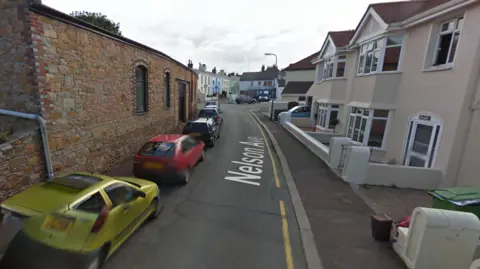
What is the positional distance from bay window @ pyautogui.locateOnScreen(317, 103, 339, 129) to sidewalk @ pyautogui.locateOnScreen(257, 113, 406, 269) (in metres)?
8.19

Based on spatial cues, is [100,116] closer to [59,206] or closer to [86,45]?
[86,45]

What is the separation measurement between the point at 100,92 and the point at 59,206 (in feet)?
17.7

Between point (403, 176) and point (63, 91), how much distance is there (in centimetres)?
1111

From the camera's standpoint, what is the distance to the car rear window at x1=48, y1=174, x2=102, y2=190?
4020 mm

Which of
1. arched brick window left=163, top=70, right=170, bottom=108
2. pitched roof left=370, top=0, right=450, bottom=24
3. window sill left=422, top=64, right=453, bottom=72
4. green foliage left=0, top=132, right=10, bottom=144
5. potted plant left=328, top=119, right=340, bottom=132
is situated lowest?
potted plant left=328, top=119, right=340, bottom=132

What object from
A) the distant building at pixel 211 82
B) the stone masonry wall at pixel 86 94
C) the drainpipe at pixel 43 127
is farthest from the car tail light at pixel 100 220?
the distant building at pixel 211 82

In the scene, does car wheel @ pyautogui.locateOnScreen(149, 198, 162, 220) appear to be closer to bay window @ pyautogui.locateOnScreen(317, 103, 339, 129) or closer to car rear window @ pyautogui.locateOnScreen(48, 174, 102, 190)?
car rear window @ pyautogui.locateOnScreen(48, 174, 102, 190)

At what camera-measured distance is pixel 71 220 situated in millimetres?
3373

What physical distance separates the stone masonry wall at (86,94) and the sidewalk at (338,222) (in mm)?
6915

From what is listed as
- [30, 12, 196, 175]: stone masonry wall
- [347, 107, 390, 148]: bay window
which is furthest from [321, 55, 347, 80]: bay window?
[30, 12, 196, 175]: stone masonry wall

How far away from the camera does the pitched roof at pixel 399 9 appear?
10672 mm

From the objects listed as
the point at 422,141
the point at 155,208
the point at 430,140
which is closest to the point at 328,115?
the point at 422,141

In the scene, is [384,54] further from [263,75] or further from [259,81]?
[263,75]

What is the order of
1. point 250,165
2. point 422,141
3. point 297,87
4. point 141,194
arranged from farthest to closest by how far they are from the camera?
1. point 297,87
2. point 250,165
3. point 422,141
4. point 141,194
